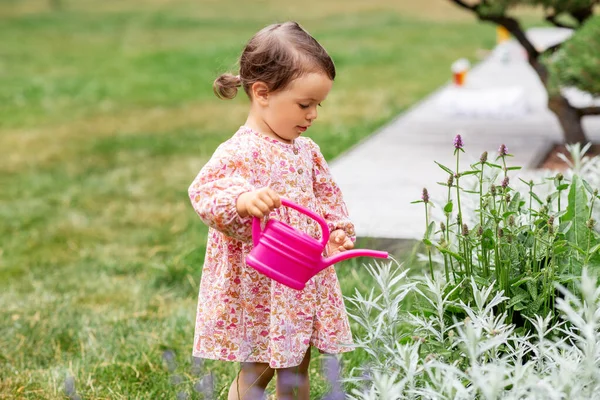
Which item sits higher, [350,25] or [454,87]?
[454,87]

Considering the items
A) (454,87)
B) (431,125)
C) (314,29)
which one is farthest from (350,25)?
(431,125)

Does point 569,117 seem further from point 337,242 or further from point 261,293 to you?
point 261,293

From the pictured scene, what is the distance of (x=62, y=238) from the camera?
4.91 meters

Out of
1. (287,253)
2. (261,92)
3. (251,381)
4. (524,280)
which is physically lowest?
(251,381)

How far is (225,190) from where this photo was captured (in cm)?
216

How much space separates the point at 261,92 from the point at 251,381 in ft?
2.53

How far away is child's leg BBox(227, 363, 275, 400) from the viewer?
243 centimetres

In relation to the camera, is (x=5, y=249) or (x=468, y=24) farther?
(x=468, y=24)

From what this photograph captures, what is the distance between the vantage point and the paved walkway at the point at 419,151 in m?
4.12

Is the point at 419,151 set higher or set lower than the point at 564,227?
lower

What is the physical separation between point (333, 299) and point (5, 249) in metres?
2.80

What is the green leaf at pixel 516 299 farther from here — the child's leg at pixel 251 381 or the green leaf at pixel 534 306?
the child's leg at pixel 251 381

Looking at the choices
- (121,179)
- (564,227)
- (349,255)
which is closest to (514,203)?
(564,227)

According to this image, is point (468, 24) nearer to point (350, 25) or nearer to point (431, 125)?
point (350, 25)
